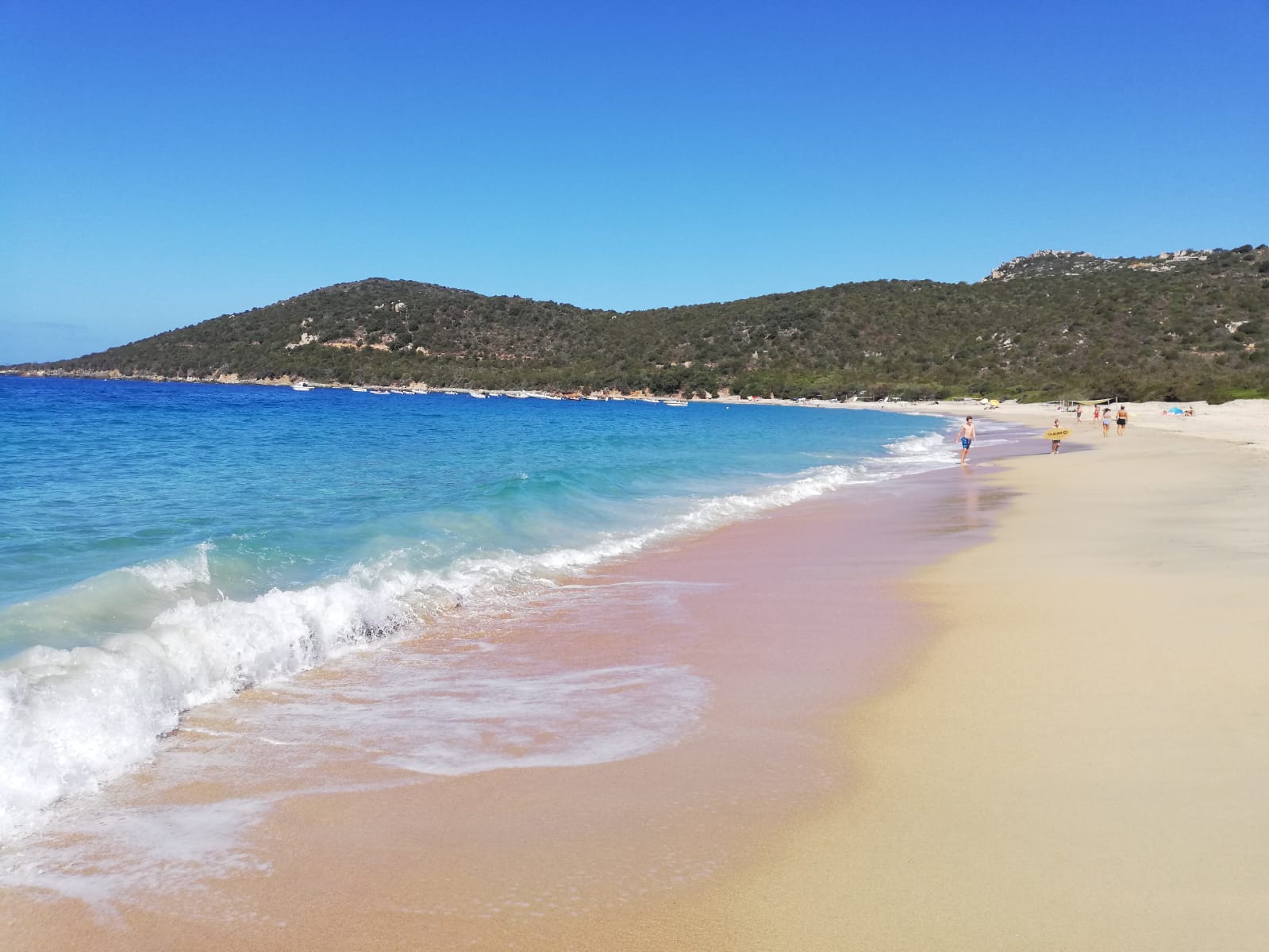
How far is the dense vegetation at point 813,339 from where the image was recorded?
6550 centimetres

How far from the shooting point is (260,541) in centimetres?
995

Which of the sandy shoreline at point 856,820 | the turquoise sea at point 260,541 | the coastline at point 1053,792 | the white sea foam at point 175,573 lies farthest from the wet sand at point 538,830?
the white sea foam at point 175,573

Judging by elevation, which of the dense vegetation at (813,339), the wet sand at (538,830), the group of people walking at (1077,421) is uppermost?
the dense vegetation at (813,339)

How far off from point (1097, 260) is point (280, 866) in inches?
5149

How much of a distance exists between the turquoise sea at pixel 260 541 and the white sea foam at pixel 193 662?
0.02 metres

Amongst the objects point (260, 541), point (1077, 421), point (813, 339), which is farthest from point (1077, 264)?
point (260, 541)

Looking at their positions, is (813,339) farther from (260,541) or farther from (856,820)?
(856,820)

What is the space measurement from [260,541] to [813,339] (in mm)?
84565

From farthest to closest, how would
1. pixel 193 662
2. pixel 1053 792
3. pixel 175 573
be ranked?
1. pixel 175 573
2. pixel 193 662
3. pixel 1053 792

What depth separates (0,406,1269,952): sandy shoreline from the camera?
9.64 ft

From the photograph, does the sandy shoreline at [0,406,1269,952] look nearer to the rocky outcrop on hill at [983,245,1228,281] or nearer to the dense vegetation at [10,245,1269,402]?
the dense vegetation at [10,245,1269,402]

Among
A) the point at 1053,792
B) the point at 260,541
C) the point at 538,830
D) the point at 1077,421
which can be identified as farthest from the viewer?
the point at 1077,421

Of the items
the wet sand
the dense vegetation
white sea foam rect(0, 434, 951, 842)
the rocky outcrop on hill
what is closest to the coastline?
the wet sand

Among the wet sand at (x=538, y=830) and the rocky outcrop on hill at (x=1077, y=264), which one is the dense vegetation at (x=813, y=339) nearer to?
the rocky outcrop on hill at (x=1077, y=264)
